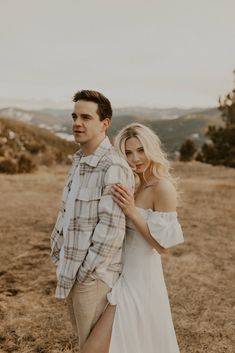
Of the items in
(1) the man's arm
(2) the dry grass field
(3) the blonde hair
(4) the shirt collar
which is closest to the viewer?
(1) the man's arm

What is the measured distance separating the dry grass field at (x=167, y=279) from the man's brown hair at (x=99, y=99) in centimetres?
232

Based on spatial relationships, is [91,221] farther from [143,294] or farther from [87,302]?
[143,294]

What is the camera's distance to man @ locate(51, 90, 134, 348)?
7.69ft

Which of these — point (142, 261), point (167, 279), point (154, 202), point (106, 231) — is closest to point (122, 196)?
point (106, 231)

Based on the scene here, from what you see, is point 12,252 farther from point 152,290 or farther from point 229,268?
point 152,290

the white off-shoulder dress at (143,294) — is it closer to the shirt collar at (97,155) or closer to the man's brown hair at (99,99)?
the shirt collar at (97,155)

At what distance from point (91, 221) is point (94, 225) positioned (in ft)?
0.11

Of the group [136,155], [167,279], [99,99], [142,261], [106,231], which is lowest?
[167,279]

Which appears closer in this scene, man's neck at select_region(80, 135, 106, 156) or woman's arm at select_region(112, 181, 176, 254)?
woman's arm at select_region(112, 181, 176, 254)

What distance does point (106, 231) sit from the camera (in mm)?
2324

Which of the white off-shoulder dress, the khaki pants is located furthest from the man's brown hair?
the khaki pants

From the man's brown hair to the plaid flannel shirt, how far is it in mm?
258

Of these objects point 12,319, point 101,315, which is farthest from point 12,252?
point 101,315

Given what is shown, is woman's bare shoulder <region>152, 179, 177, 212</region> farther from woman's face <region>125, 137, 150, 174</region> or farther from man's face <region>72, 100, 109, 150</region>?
man's face <region>72, 100, 109, 150</region>
